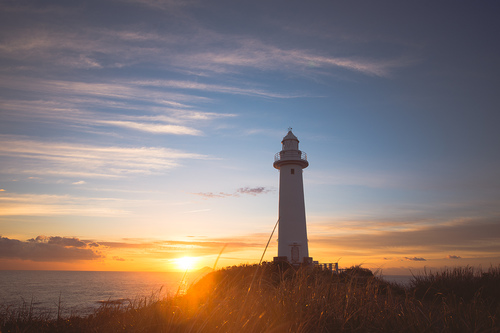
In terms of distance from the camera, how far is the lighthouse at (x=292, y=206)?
25.2m

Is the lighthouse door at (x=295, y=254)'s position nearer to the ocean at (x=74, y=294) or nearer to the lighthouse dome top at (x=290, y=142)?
the ocean at (x=74, y=294)

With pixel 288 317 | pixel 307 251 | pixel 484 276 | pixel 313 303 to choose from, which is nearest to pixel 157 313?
pixel 288 317

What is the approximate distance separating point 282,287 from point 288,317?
119 cm

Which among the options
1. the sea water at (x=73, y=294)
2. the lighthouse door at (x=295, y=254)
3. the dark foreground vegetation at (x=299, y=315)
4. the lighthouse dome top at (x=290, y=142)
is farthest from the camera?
the lighthouse dome top at (x=290, y=142)

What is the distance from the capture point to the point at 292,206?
86.0 ft

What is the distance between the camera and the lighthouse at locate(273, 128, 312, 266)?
82.7ft

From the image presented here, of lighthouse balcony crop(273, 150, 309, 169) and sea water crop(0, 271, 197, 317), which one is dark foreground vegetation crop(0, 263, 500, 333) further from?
lighthouse balcony crop(273, 150, 309, 169)

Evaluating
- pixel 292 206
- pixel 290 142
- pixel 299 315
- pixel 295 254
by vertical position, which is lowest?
pixel 295 254

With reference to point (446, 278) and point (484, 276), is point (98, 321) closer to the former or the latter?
point (446, 278)

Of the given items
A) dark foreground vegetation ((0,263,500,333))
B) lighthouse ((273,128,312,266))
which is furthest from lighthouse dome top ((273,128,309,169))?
dark foreground vegetation ((0,263,500,333))

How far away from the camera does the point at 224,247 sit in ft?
11.2

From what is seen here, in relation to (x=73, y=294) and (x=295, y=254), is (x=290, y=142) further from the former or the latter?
(x=73, y=294)

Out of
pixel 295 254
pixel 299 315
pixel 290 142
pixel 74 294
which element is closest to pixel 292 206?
pixel 295 254

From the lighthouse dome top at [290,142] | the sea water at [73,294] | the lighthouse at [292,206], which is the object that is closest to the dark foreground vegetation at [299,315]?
the sea water at [73,294]
